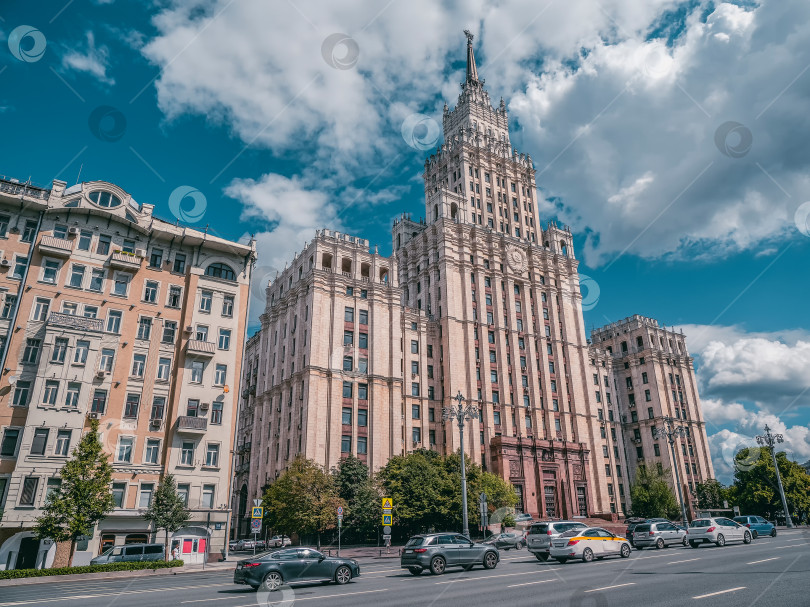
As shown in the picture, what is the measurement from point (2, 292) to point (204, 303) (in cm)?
1343

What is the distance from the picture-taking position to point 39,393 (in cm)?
3531

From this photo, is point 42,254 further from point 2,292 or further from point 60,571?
point 60,571

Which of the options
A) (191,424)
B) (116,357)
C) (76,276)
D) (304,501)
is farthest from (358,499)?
(76,276)

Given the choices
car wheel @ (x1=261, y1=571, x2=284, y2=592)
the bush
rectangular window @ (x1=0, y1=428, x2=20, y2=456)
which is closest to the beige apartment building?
rectangular window @ (x1=0, y1=428, x2=20, y2=456)

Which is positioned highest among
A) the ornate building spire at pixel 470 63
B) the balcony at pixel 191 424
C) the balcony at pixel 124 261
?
the ornate building spire at pixel 470 63

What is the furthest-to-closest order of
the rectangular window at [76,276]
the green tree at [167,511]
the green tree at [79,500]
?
the rectangular window at [76,276] → the green tree at [167,511] → the green tree at [79,500]

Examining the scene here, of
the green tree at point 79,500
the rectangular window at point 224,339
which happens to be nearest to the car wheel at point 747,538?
the green tree at point 79,500

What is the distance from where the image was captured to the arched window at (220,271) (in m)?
45.9

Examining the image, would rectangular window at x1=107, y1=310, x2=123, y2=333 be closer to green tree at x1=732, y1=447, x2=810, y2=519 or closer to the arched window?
the arched window

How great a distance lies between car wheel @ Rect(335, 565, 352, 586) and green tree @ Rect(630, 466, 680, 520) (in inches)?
2799

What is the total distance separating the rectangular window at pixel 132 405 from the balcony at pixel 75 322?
5.30 metres

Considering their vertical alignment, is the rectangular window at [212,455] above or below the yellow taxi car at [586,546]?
above

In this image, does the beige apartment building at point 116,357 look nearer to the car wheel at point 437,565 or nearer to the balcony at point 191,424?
the balcony at point 191,424

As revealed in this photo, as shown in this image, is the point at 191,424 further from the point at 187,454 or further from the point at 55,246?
the point at 55,246
